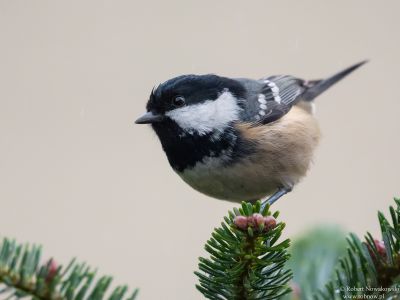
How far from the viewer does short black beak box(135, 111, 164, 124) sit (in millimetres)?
1869

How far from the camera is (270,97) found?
2.30 m

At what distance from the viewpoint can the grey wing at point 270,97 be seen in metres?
2.07

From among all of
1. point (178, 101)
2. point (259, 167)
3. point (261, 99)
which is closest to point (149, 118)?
point (178, 101)

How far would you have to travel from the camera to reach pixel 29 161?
11.3 feet

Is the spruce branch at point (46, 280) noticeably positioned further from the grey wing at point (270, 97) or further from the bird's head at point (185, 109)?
the grey wing at point (270, 97)

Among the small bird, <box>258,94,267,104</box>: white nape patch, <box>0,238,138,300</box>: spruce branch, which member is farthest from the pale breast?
<box>0,238,138,300</box>: spruce branch

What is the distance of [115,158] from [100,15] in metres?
1.23

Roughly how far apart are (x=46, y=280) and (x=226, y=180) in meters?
1.03

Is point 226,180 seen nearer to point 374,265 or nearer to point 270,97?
point 270,97

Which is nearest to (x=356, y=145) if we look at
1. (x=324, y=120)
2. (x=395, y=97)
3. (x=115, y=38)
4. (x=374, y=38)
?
(x=324, y=120)

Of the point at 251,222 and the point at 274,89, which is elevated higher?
the point at 274,89

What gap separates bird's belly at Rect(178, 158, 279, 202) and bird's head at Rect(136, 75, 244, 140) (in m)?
0.12

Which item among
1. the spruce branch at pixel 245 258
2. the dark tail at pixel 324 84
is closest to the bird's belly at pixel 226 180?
the spruce branch at pixel 245 258

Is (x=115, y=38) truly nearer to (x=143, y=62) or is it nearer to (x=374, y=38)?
(x=143, y=62)
